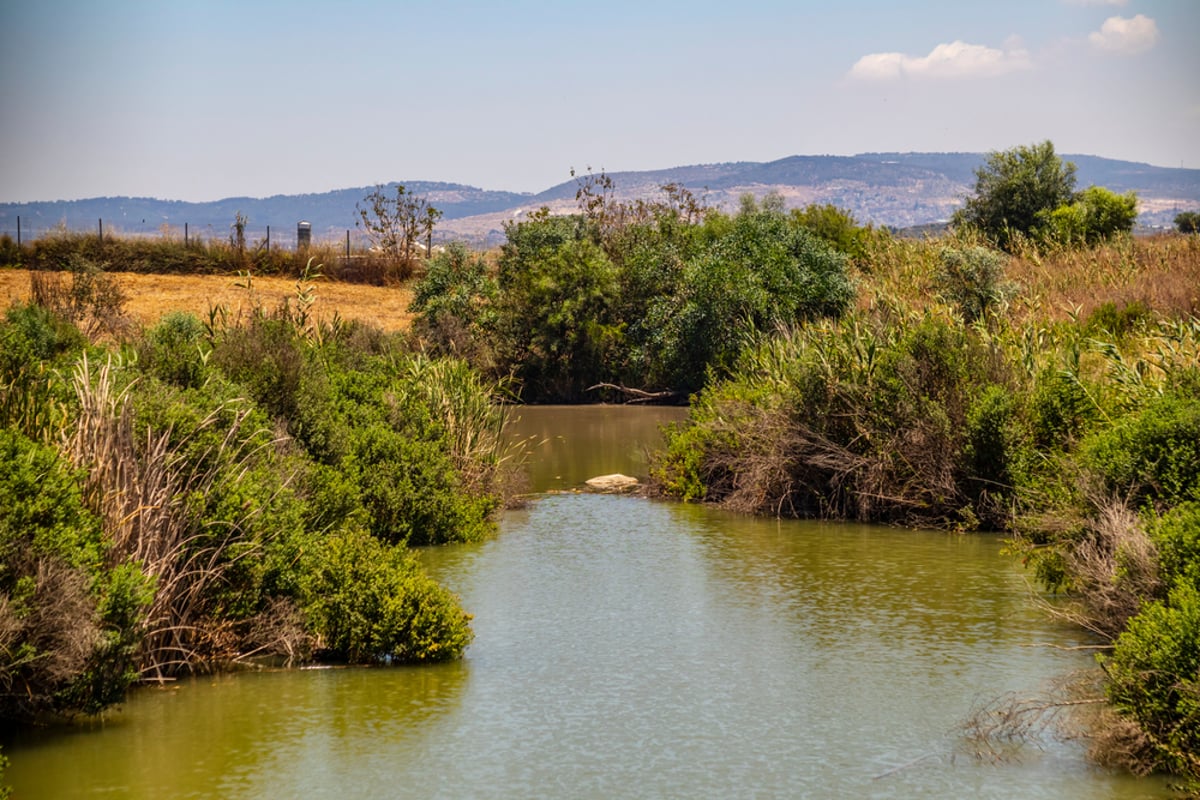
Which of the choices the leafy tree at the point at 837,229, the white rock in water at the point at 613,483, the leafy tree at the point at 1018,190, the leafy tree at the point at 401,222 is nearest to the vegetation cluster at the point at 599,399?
the white rock in water at the point at 613,483

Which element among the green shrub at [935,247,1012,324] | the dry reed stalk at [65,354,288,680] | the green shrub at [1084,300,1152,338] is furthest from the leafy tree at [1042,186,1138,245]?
the dry reed stalk at [65,354,288,680]

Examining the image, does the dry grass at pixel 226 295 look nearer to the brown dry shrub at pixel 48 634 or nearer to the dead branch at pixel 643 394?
the dead branch at pixel 643 394

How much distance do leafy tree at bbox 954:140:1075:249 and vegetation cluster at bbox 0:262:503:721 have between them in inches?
1523

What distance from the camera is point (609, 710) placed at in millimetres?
10953

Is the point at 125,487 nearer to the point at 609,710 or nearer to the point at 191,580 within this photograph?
the point at 191,580

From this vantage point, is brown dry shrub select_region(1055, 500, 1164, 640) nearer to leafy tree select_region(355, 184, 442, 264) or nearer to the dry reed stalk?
the dry reed stalk

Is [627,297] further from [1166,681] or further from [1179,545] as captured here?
[1166,681]

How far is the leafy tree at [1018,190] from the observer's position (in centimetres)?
5134

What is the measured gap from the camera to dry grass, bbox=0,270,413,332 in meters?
44.9

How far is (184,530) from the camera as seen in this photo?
11242mm

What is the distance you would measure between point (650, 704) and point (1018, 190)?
4427 centimetres

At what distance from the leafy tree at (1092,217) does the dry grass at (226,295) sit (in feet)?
68.3

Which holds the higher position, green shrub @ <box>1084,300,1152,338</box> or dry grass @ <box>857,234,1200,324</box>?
dry grass @ <box>857,234,1200,324</box>

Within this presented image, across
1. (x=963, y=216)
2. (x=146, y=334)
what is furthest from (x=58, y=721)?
(x=963, y=216)
